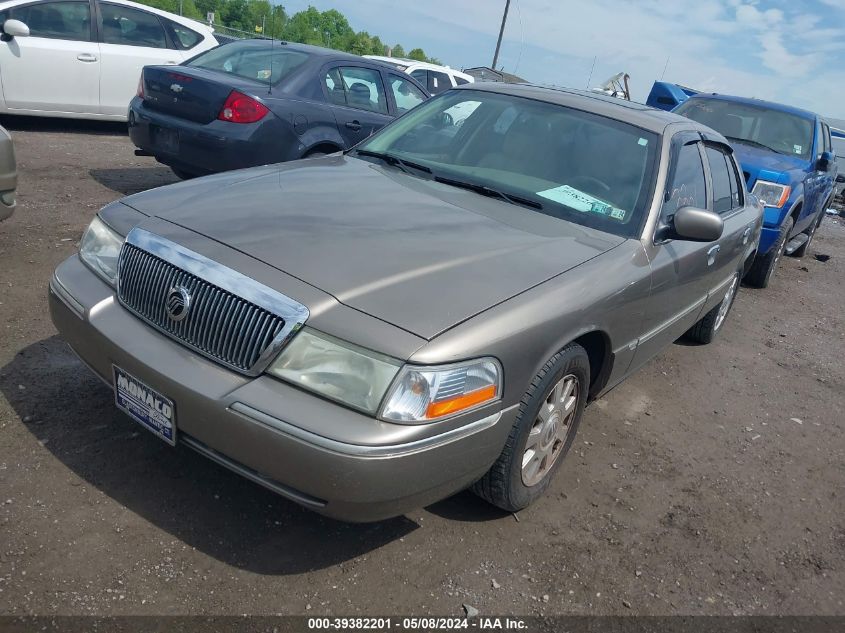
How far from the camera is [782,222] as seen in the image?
770 centimetres

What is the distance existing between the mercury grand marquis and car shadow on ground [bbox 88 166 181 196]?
4.17 metres

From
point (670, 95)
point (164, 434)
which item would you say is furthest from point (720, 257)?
point (670, 95)

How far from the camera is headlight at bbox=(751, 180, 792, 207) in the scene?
24.8 feet

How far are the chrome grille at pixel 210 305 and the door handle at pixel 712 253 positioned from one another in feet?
9.24

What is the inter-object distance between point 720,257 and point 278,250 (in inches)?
122

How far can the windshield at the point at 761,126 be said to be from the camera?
8.53m

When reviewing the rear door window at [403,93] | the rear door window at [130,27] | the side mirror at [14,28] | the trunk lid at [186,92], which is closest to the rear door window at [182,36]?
the rear door window at [130,27]

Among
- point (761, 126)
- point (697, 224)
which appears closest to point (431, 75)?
point (761, 126)

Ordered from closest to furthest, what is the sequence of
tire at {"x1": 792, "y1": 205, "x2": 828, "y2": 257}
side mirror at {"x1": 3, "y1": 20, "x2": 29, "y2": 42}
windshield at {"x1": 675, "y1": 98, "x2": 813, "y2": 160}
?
side mirror at {"x1": 3, "y1": 20, "x2": 29, "y2": 42} → windshield at {"x1": 675, "y1": 98, "x2": 813, "y2": 160} → tire at {"x1": 792, "y1": 205, "x2": 828, "y2": 257}

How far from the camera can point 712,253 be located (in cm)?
438

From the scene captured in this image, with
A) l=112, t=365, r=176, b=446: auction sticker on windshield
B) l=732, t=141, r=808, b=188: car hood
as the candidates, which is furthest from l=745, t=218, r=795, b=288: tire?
l=112, t=365, r=176, b=446: auction sticker on windshield

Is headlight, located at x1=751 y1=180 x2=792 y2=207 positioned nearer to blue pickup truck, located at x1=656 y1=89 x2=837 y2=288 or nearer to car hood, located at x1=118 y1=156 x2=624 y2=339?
blue pickup truck, located at x1=656 y1=89 x2=837 y2=288

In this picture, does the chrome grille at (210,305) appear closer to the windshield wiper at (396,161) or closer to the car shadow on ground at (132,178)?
the windshield wiper at (396,161)

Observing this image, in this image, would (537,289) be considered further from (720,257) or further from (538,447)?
(720,257)
